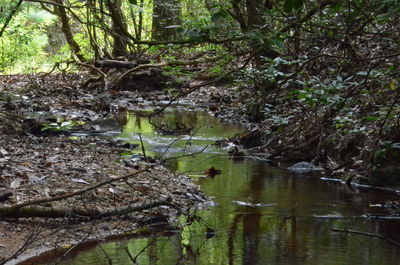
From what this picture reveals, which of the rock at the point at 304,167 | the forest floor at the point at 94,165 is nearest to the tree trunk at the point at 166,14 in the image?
the forest floor at the point at 94,165

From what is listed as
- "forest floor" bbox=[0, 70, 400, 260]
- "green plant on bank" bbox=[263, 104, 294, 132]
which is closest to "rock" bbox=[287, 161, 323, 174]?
"forest floor" bbox=[0, 70, 400, 260]

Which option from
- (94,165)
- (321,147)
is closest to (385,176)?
(321,147)

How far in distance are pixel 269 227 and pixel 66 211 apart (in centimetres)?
175

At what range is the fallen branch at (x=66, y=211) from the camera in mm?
3896

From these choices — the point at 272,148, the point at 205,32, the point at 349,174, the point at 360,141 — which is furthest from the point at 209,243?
the point at 272,148

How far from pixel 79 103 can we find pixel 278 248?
8.63m

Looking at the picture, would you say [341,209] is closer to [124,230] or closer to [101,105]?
[124,230]

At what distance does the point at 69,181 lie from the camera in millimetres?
5059

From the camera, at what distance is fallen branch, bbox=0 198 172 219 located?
3.90 meters

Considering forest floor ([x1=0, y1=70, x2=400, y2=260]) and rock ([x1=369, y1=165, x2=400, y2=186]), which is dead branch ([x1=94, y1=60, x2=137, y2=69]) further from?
rock ([x1=369, y1=165, x2=400, y2=186])

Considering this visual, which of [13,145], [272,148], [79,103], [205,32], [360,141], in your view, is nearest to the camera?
[205,32]

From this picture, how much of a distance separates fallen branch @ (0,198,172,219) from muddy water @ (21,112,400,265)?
0.31 meters

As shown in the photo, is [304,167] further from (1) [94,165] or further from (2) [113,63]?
(2) [113,63]

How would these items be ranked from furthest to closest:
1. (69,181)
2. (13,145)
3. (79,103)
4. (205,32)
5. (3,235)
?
(79,103) → (13,145) → (69,181) → (3,235) → (205,32)
